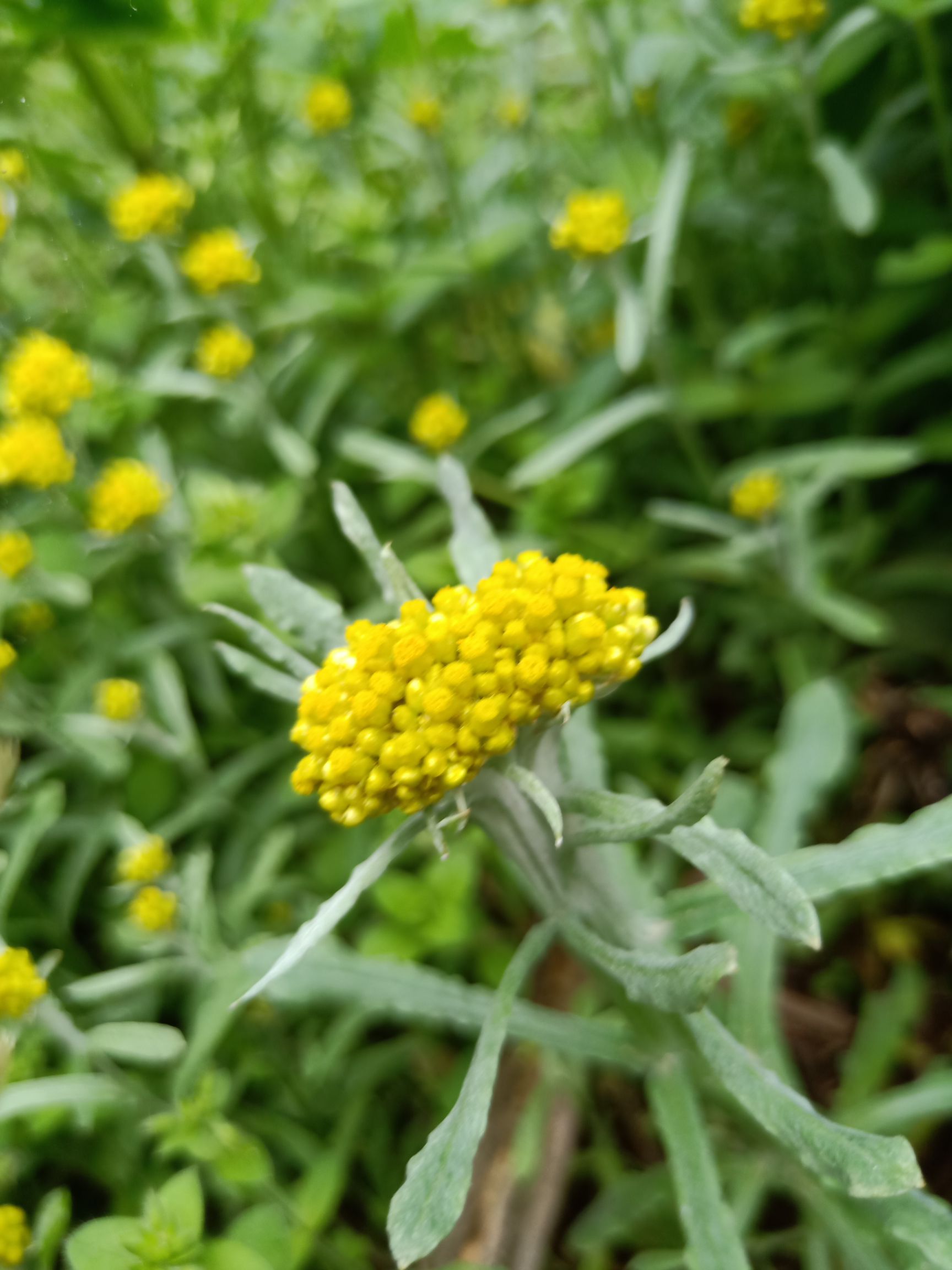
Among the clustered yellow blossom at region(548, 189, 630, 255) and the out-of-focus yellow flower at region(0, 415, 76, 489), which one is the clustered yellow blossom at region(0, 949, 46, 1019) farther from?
the clustered yellow blossom at region(548, 189, 630, 255)

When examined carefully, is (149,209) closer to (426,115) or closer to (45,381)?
(45,381)

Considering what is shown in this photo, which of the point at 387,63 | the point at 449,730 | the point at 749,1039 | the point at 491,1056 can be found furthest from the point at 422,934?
the point at 387,63

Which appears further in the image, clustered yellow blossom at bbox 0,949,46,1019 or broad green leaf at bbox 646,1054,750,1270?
clustered yellow blossom at bbox 0,949,46,1019

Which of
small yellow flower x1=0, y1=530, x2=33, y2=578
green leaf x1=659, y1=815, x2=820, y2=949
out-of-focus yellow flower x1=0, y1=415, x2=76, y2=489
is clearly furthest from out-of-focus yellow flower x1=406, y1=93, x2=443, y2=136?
green leaf x1=659, y1=815, x2=820, y2=949

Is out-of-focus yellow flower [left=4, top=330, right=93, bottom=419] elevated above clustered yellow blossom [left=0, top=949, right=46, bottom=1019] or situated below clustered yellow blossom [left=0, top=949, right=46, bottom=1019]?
above

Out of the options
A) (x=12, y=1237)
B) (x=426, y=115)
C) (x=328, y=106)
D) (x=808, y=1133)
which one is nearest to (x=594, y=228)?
(x=426, y=115)

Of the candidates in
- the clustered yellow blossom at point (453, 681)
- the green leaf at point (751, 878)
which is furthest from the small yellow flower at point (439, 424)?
the green leaf at point (751, 878)

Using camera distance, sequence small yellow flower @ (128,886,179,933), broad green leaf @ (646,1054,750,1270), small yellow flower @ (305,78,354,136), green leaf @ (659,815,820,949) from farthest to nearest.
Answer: small yellow flower @ (305,78,354,136) → small yellow flower @ (128,886,179,933) → broad green leaf @ (646,1054,750,1270) → green leaf @ (659,815,820,949)
